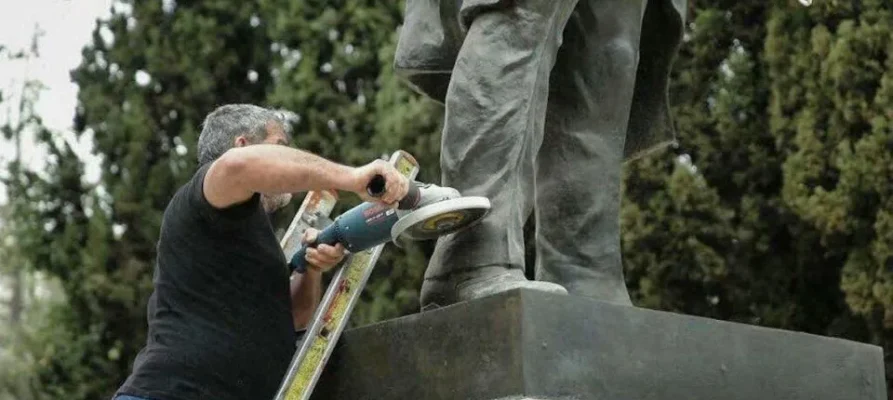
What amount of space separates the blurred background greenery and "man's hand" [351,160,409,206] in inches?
222

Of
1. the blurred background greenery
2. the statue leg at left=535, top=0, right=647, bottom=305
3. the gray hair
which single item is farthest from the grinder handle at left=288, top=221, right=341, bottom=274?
the blurred background greenery

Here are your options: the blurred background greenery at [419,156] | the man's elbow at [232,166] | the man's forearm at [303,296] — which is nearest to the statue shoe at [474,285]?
the man's forearm at [303,296]

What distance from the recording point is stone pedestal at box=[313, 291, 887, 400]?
3.84 metres

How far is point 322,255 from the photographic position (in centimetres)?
418

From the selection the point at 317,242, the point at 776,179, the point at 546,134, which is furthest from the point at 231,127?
the point at 776,179

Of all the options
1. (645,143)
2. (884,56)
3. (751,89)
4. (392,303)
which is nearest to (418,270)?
(392,303)

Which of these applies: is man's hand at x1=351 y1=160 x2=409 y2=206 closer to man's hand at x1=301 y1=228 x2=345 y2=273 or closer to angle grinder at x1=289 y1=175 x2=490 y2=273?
angle grinder at x1=289 y1=175 x2=490 y2=273

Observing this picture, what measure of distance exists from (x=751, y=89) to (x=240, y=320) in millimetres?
6806

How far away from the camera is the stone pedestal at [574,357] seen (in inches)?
151

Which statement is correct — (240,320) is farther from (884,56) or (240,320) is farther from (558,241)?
(884,56)

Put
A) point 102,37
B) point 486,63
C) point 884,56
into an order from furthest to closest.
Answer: point 102,37 < point 884,56 < point 486,63

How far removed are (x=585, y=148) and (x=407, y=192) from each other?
1007 millimetres

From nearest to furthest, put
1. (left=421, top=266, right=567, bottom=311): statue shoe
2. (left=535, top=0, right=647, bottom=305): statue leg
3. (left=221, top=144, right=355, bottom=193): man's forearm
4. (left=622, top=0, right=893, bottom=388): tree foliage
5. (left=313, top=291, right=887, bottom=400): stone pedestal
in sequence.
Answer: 1. (left=221, top=144, right=355, bottom=193): man's forearm
2. (left=313, top=291, right=887, bottom=400): stone pedestal
3. (left=421, top=266, right=567, bottom=311): statue shoe
4. (left=535, top=0, right=647, bottom=305): statue leg
5. (left=622, top=0, right=893, bottom=388): tree foliage

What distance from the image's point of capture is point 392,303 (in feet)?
33.4
